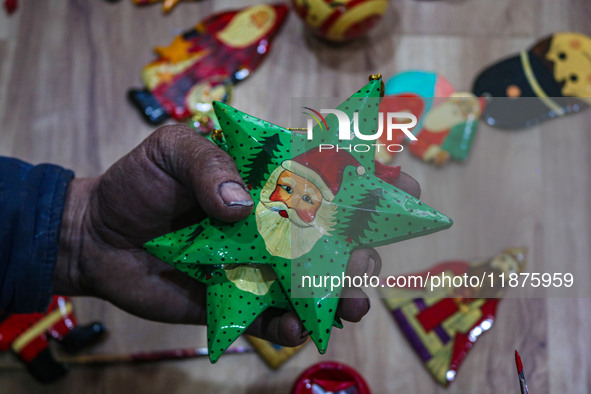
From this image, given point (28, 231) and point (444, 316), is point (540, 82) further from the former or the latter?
point (28, 231)

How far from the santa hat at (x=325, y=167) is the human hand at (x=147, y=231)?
8cm

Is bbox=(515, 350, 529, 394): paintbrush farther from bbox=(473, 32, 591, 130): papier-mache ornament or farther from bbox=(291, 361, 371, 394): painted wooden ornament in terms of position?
bbox=(473, 32, 591, 130): papier-mache ornament

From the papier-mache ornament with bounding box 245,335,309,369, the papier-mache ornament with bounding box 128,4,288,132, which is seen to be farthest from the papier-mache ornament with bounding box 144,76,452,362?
the papier-mache ornament with bounding box 128,4,288,132

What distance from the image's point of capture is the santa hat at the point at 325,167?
0.55m

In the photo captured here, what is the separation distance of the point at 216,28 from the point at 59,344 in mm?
720

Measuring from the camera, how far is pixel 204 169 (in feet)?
1.97

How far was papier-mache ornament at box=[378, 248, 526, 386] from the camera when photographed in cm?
93

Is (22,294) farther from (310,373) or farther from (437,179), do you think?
(437,179)

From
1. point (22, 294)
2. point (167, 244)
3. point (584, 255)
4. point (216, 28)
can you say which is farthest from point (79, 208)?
point (584, 255)

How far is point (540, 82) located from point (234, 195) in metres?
0.84

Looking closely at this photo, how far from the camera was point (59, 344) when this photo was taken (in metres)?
1.00

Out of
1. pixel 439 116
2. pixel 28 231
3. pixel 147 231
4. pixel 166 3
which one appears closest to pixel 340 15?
pixel 439 116

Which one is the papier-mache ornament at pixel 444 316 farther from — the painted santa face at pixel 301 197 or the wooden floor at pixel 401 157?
the painted santa face at pixel 301 197

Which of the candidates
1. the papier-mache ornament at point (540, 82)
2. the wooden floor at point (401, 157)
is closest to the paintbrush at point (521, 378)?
the wooden floor at point (401, 157)
